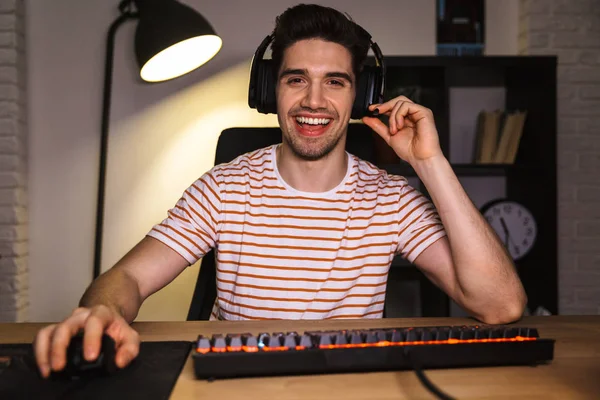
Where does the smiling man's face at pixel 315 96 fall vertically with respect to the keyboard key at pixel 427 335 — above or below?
above

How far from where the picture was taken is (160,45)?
1893 millimetres

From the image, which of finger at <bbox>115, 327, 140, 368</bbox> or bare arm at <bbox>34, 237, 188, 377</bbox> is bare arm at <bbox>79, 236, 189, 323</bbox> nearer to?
bare arm at <bbox>34, 237, 188, 377</bbox>

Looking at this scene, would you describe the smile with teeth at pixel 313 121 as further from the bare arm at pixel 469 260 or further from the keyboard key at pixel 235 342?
the keyboard key at pixel 235 342

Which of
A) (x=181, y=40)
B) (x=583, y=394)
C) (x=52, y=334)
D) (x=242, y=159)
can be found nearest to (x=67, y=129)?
(x=181, y=40)

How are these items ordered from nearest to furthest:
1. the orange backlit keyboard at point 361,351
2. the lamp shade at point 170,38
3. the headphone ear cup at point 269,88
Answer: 1. the orange backlit keyboard at point 361,351
2. the headphone ear cup at point 269,88
3. the lamp shade at point 170,38

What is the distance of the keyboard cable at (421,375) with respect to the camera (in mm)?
586

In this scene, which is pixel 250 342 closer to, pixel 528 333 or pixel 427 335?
pixel 427 335

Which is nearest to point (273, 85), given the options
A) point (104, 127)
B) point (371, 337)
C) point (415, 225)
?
point (415, 225)

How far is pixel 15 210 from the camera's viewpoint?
96.3 inches

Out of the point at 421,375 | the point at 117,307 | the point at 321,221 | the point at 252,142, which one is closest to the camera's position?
the point at 421,375

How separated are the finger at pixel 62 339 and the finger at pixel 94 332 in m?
0.02

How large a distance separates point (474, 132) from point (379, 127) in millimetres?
1449

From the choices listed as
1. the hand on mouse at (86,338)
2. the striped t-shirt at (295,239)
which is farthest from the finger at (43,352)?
the striped t-shirt at (295,239)

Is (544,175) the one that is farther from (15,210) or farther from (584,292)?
(15,210)
